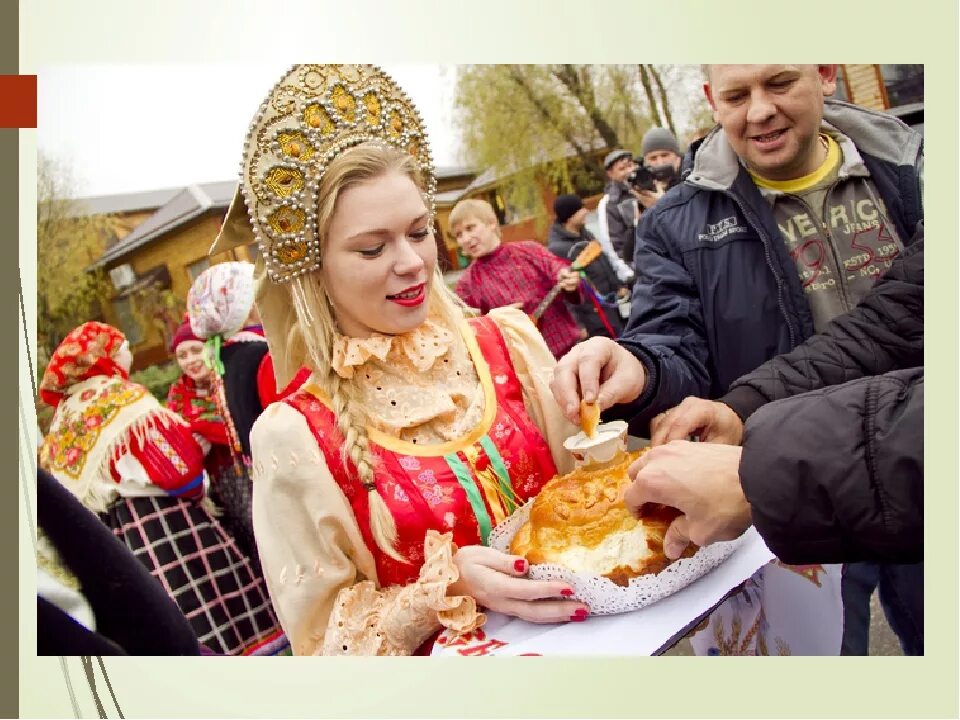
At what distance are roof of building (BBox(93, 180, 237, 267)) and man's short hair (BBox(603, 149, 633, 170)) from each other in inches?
35.4

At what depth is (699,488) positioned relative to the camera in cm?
147

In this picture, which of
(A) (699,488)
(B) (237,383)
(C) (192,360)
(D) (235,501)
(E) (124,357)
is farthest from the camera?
(D) (235,501)

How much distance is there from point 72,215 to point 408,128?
0.94 m

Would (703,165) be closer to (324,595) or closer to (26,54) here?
(324,595)

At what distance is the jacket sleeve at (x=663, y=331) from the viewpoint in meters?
1.80

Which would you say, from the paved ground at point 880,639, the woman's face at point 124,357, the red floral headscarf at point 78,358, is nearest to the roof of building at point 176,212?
Answer: the red floral headscarf at point 78,358

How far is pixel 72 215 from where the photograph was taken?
212cm

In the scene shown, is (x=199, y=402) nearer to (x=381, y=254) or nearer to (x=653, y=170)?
(x=381, y=254)

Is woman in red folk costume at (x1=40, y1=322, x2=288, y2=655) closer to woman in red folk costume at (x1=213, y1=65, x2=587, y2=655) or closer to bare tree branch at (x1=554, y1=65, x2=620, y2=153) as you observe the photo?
woman in red folk costume at (x1=213, y1=65, x2=587, y2=655)

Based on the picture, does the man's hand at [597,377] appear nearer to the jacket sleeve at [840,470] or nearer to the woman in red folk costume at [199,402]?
the jacket sleeve at [840,470]

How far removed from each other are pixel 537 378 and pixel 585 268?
0.40 metres

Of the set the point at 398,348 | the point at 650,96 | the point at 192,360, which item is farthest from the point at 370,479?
the point at 192,360

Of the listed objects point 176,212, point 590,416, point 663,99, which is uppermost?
point 663,99

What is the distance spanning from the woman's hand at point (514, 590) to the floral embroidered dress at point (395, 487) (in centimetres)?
4
